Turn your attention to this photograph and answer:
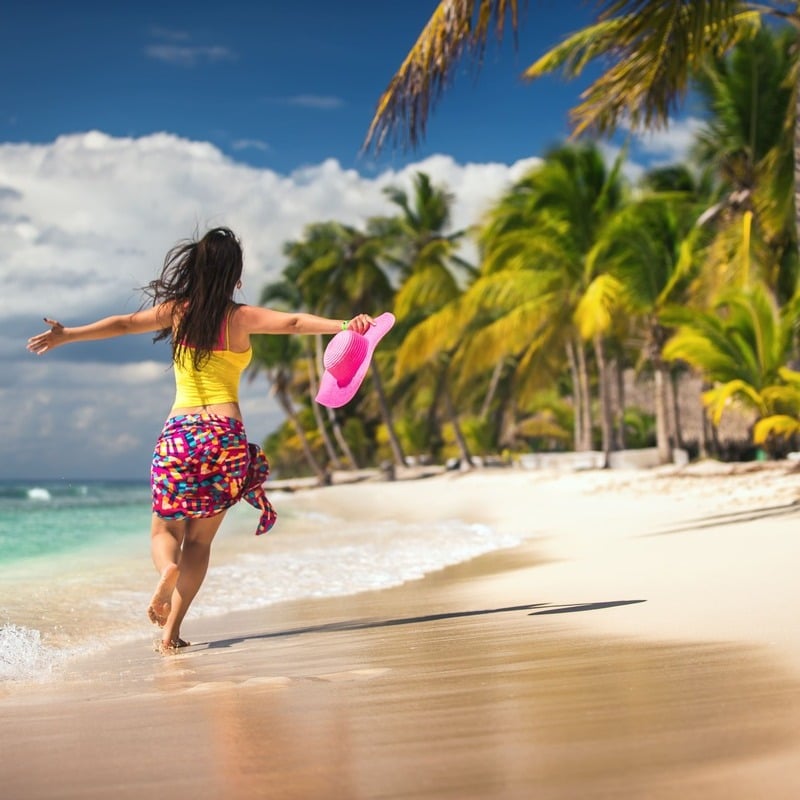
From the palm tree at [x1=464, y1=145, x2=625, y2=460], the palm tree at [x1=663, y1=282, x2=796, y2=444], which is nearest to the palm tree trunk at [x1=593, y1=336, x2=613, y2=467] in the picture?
the palm tree at [x1=464, y1=145, x2=625, y2=460]

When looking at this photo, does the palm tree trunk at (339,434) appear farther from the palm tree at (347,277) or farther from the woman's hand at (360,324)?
the woman's hand at (360,324)

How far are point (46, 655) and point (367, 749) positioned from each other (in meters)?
2.35

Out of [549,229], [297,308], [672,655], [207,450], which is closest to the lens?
[672,655]

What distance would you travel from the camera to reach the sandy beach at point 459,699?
6.08 ft

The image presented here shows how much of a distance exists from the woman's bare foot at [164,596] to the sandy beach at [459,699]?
17cm

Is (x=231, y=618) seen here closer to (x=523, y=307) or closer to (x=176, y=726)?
(x=176, y=726)

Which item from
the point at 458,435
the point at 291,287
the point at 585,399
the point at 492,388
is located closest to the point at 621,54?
the point at 585,399

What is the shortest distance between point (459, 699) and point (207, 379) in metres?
1.92

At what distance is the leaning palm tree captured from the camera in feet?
27.8

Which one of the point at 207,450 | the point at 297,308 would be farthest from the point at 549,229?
the point at 207,450

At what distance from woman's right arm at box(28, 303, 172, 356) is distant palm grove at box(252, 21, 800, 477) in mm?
8024

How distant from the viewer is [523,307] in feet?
75.6

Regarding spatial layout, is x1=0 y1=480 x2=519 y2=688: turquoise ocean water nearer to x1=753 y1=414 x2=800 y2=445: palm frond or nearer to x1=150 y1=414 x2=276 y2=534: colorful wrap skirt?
x1=150 y1=414 x2=276 y2=534: colorful wrap skirt

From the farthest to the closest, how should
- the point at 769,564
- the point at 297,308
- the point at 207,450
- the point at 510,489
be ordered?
the point at 297,308 → the point at 510,489 → the point at 769,564 → the point at 207,450
